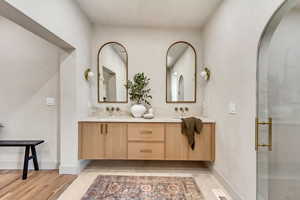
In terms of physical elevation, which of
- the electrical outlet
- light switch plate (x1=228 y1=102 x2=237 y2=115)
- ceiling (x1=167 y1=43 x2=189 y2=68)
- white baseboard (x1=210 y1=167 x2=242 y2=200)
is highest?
ceiling (x1=167 y1=43 x2=189 y2=68)

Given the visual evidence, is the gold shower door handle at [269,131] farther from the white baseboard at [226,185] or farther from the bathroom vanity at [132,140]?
the bathroom vanity at [132,140]

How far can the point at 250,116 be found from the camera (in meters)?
1.99

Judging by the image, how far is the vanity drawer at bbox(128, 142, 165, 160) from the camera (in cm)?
322

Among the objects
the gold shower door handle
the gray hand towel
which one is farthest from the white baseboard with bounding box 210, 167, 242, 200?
the gold shower door handle

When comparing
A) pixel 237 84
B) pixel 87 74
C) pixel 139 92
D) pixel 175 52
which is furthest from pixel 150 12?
pixel 237 84

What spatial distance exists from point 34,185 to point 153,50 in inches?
123

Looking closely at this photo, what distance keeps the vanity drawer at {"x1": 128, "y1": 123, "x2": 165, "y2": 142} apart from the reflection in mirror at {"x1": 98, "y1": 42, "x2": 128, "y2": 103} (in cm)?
86

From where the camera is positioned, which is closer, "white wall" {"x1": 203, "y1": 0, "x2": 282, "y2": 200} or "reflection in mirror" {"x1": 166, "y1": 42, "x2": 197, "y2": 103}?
"white wall" {"x1": 203, "y1": 0, "x2": 282, "y2": 200}

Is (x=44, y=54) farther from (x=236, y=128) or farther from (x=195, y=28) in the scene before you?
(x=236, y=128)

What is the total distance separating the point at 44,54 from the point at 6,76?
Result: 0.75 metres

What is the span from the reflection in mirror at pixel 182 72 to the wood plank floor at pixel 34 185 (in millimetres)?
2453

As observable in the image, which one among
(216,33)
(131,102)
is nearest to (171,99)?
(131,102)

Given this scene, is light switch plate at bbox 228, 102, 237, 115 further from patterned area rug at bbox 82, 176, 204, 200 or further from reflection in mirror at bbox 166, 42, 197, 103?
reflection in mirror at bbox 166, 42, 197, 103

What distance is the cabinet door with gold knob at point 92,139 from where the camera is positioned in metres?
3.21
